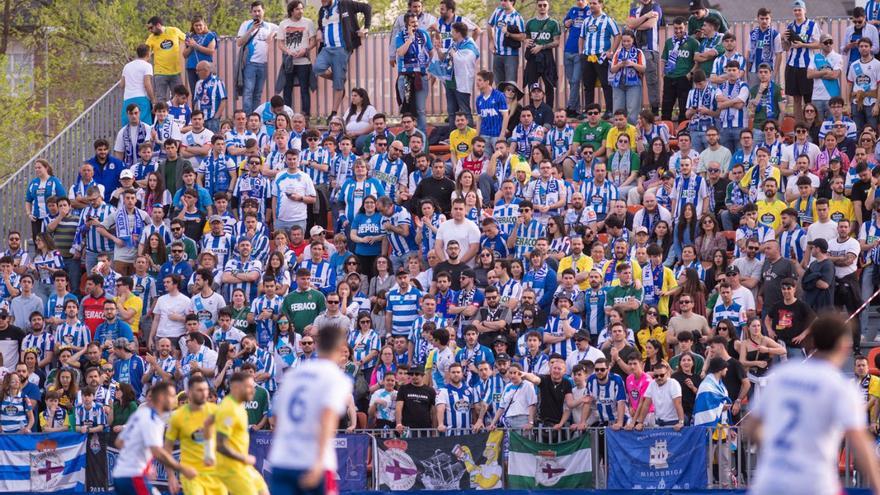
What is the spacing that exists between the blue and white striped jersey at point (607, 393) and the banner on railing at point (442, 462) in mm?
1294

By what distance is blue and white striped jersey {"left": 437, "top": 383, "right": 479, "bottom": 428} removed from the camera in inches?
787

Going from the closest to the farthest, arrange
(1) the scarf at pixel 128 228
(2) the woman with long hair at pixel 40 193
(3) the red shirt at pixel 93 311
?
1. (3) the red shirt at pixel 93 311
2. (1) the scarf at pixel 128 228
3. (2) the woman with long hair at pixel 40 193

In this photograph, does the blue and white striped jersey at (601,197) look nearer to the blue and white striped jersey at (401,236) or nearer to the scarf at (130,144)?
the blue and white striped jersey at (401,236)

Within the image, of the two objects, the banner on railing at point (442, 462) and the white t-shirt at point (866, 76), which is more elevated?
the white t-shirt at point (866, 76)

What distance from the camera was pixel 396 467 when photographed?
19.5 meters

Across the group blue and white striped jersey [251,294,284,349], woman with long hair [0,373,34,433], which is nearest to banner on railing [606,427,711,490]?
blue and white striped jersey [251,294,284,349]

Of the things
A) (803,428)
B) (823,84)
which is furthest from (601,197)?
(803,428)

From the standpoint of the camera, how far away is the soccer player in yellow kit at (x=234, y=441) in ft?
43.9

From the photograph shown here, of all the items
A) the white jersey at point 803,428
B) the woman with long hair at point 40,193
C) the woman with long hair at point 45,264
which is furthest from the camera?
the woman with long hair at point 40,193

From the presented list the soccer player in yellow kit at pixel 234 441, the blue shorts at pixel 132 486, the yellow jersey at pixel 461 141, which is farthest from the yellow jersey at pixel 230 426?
the yellow jersey at pixel 461 141

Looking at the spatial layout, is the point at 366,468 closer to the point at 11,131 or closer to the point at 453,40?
the point at 453,40

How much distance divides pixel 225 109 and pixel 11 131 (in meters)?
14.3

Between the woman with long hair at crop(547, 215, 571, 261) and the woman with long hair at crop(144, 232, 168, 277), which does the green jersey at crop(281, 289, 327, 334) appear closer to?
the woman with long hair at crop(144, 232, 168, 277)

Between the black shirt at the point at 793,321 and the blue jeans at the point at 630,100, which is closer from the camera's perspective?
the black shirt at the point at 793,321
